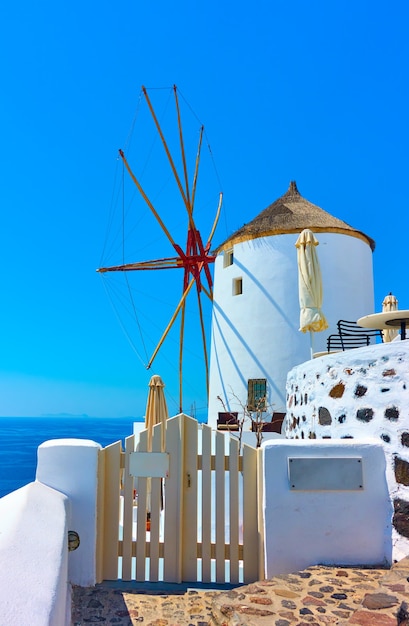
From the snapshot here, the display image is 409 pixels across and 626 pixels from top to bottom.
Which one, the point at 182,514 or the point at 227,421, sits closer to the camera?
the point at 182,514

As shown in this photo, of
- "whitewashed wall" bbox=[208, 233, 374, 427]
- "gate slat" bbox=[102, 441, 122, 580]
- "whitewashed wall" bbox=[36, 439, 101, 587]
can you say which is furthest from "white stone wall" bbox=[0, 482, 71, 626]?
"whitewashed wall" bbox=[208, 233, 374, 427]

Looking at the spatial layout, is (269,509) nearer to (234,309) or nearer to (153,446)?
(153,446)

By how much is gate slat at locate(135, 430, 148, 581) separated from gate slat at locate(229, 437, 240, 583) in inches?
26.9

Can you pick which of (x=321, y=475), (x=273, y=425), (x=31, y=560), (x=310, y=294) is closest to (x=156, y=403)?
(x=310, y=294)

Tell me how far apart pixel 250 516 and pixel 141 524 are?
0.86m

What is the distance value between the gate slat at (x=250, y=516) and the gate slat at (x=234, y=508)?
0.21 feet

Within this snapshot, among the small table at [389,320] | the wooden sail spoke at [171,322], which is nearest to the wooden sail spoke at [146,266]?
the wooden sail spoke at [171,322]

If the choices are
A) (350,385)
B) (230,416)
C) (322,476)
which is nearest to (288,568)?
(322,476)

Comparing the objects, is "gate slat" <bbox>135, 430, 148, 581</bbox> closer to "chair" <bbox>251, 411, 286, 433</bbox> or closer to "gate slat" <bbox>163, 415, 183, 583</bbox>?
"gate slat" <bbox>163, 415, 183, 583</bbox>

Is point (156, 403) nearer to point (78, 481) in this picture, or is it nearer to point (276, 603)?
point (78, 481)

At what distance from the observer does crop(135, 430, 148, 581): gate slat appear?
4086mm

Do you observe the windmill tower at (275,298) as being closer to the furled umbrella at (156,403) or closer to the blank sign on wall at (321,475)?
the furled umbrella at (156,403)

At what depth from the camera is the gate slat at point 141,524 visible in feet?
13.4

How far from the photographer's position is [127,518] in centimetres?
414
